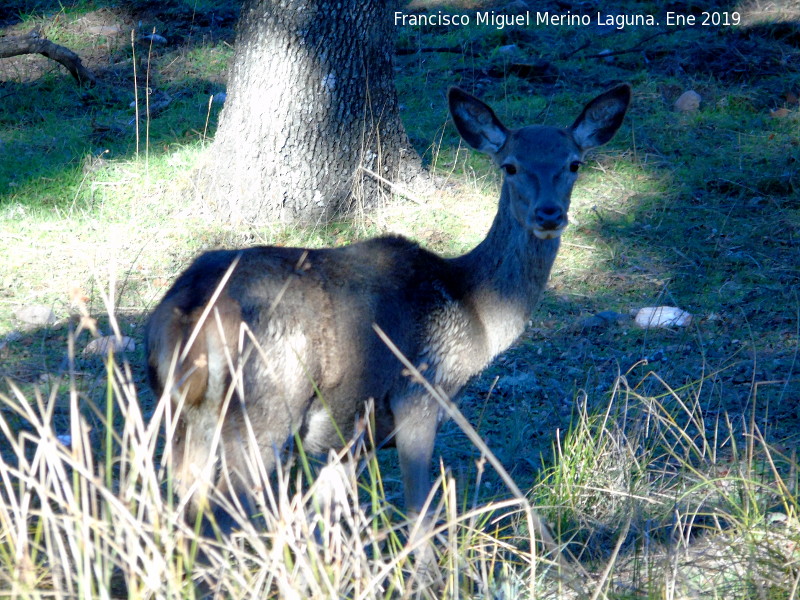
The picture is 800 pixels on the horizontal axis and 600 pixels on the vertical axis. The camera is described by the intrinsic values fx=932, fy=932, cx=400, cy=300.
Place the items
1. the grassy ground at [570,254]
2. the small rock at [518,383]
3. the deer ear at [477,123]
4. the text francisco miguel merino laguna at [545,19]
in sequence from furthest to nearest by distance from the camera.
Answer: the text francisco miguel merino laguna at [545,19], the small rock at [518,383], the deer ear at [477,123], the grassy ground at [570,254]

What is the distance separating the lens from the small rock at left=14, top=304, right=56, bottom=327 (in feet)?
19.7

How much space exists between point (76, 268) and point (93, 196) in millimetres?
1162

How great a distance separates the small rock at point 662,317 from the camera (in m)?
6.42

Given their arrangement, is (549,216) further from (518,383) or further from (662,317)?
(662,317)

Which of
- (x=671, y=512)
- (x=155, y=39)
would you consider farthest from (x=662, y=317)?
(x=155, y=39)

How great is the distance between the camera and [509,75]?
10.0 metres

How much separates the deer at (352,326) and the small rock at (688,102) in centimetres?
441

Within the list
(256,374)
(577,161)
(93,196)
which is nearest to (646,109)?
(577,161)

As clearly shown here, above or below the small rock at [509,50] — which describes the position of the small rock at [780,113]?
below

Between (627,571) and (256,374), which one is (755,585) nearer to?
(627,571)

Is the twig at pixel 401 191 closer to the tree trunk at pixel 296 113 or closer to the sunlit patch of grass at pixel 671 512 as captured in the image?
the tree trunk at pixel 296 113

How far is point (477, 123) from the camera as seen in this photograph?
526cm

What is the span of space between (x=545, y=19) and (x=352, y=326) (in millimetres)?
8206

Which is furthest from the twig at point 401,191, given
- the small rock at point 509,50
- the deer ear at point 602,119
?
the small rock at point 509,50
